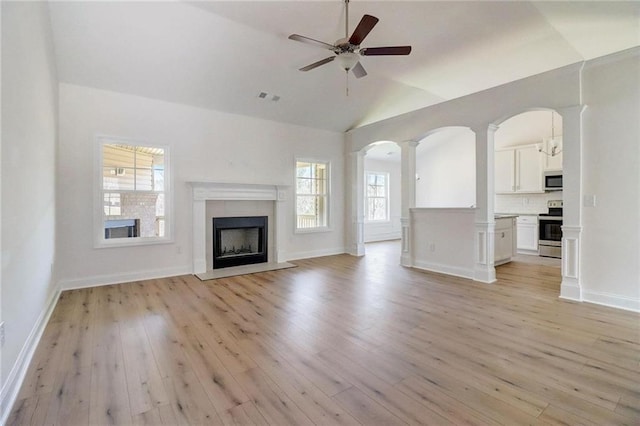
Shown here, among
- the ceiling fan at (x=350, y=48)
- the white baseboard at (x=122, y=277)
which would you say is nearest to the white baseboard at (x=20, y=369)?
the white baseboard at (x=122, y=277)

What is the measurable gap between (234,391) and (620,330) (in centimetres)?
350

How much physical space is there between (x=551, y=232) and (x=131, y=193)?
26.9ft

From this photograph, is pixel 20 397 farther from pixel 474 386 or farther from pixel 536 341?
pixel 536 341

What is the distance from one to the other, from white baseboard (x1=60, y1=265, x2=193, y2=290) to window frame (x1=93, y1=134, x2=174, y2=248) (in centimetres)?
46

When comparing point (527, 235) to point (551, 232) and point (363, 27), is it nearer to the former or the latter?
point (551, 232)

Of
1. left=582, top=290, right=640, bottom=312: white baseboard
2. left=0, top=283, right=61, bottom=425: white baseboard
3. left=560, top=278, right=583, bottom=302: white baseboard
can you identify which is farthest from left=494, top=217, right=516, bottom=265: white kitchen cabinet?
left=0, top=283, right=61, bottom=425: white baseboard

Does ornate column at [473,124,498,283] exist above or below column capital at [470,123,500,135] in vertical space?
below

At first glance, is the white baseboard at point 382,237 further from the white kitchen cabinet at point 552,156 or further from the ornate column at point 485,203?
the ornate column at point 485,203

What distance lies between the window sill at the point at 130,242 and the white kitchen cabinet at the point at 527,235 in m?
7.57

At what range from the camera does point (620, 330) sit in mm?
2879

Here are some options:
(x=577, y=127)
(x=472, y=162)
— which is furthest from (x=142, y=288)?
(x=472, y=162)

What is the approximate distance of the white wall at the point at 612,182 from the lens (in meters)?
3.39

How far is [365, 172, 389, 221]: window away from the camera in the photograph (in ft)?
32.3

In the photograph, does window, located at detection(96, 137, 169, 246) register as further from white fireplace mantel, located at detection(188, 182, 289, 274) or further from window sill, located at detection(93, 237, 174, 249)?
white fireplace mantel, located at detection(188, 182, 289, 274)
